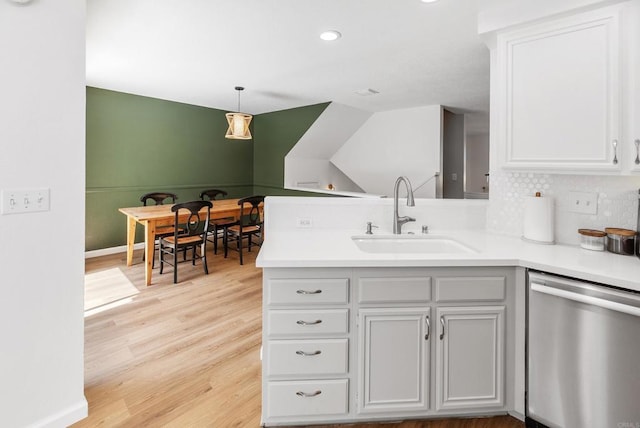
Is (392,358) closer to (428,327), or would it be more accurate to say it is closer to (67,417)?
(428,327)

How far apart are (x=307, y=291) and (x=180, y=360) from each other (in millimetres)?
1278

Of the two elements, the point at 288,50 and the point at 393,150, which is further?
the point at 393,150

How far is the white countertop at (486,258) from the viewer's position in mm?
1444

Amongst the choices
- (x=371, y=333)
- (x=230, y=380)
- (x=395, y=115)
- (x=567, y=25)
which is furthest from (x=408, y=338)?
(x=395, y=115)

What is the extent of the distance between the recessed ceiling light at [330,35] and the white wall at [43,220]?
1.62m

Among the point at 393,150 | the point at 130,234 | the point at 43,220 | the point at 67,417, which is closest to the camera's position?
the point at 43,220

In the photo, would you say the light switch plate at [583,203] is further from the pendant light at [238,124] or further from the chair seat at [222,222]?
the chair seat at [222,222]

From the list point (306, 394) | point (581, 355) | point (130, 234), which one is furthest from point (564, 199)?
point (130, 234)

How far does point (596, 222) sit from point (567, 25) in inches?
42.6

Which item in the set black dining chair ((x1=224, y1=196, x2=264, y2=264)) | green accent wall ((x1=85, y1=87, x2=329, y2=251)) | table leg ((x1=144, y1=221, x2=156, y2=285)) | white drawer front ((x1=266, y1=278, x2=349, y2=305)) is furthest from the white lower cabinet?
green accent wall ((x1=85, y1=87, x2=329, y2=251))

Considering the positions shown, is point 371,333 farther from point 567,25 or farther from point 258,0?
point 258,0

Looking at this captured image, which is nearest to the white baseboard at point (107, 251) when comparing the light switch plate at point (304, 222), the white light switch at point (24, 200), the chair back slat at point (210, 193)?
the chair back slat at point (210, 193)

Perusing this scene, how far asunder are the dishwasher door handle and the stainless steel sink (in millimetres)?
614

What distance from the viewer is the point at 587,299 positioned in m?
1.41
